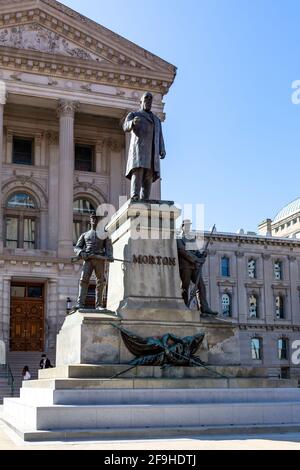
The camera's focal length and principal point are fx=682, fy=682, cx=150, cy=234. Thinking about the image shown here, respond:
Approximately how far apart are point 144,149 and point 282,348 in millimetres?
53651

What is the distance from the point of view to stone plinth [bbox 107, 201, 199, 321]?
13812 mm

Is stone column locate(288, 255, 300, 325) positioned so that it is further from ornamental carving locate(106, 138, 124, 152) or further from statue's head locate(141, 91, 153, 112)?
statue's head locate(141, 91, 153, 112)

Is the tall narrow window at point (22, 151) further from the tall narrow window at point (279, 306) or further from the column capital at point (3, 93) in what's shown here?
the tall narrow window at point (279, 306)

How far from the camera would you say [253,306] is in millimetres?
65688

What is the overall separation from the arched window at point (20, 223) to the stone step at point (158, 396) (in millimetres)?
32563

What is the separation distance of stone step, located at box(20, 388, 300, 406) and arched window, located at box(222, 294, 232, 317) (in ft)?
167

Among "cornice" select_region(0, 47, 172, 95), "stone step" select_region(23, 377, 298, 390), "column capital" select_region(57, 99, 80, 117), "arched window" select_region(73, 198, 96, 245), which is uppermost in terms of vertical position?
"cornice" select_region(0, 47, 172, 95)

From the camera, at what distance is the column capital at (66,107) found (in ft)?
144

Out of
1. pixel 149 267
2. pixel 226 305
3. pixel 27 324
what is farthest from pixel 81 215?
pixel 149 267

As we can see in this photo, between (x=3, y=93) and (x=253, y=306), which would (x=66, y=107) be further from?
(x=253, y=306)

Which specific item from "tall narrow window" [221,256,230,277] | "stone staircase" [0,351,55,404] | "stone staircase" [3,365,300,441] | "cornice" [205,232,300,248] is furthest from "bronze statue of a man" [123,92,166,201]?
"tall narrow window" [221,256,230,277]

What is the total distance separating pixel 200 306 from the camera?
1530 cm

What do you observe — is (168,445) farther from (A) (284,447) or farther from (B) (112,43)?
(B) (112,43)
